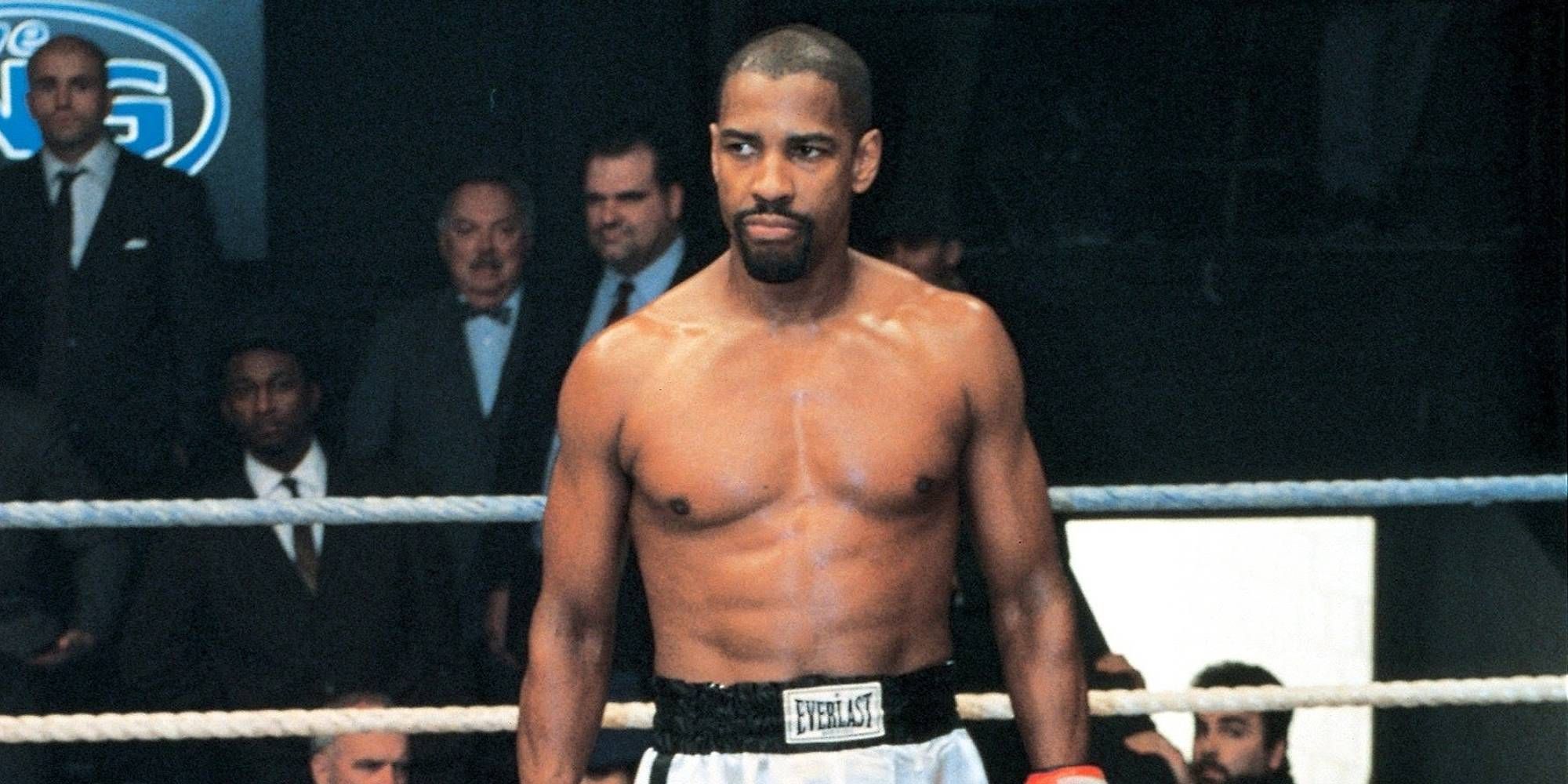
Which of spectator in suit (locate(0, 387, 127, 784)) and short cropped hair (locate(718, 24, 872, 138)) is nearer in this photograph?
short cropped hair (locate(718, 24, 872, 138))

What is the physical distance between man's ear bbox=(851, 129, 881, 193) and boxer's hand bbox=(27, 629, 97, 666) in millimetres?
2497

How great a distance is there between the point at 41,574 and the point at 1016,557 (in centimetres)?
266

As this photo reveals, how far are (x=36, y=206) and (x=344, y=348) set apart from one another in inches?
28.7

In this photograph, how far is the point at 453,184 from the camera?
19.7 feet

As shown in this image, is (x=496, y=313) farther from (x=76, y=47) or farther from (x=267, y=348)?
(x=76, y=47)

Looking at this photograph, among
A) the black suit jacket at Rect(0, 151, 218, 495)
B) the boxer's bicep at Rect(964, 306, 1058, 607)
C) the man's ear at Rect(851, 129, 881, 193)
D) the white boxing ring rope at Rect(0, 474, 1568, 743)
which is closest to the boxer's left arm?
the boxer's bicep at Rect(964, 306, 1058, 607)

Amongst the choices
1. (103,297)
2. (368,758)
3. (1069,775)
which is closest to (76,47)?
(103,297)

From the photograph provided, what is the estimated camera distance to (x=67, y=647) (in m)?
5.17

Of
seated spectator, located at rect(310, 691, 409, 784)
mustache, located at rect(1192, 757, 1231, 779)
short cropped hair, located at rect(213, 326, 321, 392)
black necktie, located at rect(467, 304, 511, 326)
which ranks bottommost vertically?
mustache, located at rect(1192, 757, 1231, 779)

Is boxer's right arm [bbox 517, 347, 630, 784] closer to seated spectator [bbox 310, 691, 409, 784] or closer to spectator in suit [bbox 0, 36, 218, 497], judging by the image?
seated spectator [bbox 310, 691, 409, 784]

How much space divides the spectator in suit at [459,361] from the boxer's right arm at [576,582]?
2020 mm

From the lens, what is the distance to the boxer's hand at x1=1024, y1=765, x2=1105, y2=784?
10.3 feet

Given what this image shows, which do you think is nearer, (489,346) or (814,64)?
(814,64)

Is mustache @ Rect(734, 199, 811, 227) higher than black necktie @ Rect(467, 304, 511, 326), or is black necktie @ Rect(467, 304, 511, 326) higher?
mustache @ Rect(734, 199, 811, 227)
